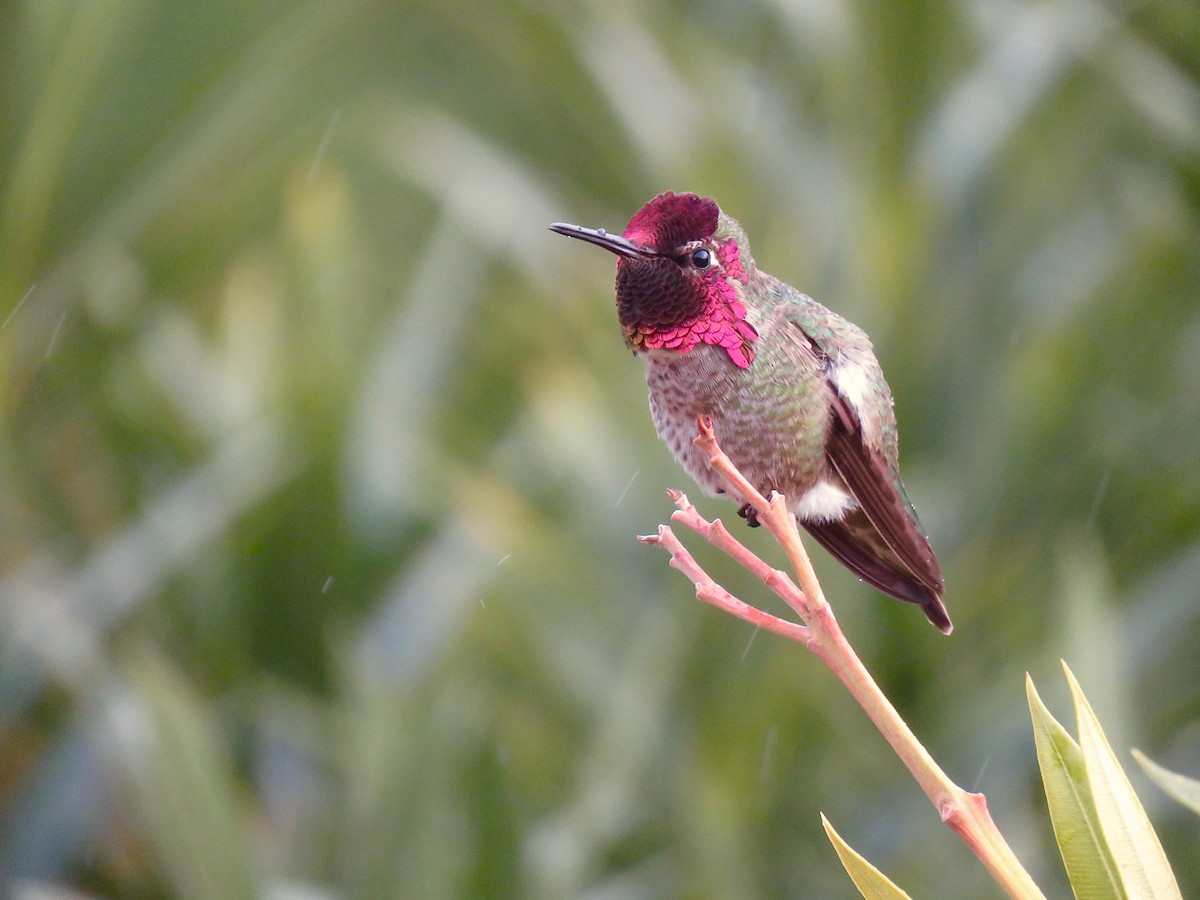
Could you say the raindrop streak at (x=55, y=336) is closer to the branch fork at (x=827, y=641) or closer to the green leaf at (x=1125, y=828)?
the branch fork at (x=827, y=641)

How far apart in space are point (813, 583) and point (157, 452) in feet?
8.49

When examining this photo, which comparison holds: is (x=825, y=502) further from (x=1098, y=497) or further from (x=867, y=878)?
(x=1098, y=497)

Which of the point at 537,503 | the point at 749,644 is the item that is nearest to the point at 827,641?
the point at 749,644

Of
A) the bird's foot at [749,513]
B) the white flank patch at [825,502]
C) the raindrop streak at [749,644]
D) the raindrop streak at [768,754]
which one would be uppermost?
the white flank patch at [825,502]

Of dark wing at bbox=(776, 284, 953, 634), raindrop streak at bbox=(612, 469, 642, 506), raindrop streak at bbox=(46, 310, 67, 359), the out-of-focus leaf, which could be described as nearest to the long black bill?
dark wing at bbox=(776, 284, 953, 634)

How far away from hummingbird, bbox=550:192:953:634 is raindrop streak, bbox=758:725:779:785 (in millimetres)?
1574

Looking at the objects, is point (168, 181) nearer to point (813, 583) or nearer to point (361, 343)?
point (361, 343)

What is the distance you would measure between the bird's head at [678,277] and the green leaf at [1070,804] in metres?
0.24

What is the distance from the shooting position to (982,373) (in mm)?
2801

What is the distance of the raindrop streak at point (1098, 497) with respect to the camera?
2754 millimetres

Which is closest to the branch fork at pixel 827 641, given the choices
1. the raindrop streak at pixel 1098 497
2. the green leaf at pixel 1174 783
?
the green leaf at pixel 1174 783

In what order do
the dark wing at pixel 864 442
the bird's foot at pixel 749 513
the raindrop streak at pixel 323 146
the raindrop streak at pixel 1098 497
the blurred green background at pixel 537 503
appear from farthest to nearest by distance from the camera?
1. the raindrop streak at pixel 323 146
2. the raindrop streak at pixel 1098 497
3. the blurred green background at pixel 537 503
4. the bird's foot at pixel 749 513
5. the dark wing at pixel 864 442

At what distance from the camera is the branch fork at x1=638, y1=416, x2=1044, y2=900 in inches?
22.7

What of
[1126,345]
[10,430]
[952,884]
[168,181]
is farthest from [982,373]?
[10,430]
